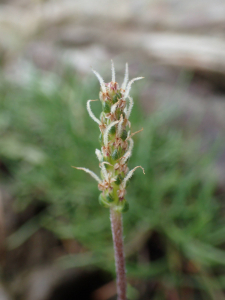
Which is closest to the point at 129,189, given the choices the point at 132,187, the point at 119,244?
the point at 132,187

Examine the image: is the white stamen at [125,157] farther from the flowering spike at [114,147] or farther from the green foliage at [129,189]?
the green foliage at [129,189]

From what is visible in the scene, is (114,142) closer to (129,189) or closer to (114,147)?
(114,147)

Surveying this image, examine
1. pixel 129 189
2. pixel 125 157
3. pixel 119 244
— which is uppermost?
pixel 125 157

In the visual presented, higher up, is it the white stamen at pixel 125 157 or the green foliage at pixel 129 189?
the white stamen at pixel 125 157

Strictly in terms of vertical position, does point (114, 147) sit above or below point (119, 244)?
above

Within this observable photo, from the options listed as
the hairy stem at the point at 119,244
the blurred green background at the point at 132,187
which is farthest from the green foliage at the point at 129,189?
the hairy stem at the point at 119,244

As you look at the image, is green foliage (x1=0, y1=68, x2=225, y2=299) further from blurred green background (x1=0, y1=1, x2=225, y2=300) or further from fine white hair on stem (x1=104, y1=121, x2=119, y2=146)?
fine white hair on stem (x1=104, y1=121, x2=119, y2=146)

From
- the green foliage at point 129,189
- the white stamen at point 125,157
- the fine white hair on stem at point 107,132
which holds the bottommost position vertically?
the green foliage at point 129,189

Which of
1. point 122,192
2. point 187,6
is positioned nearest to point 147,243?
point 122,192
